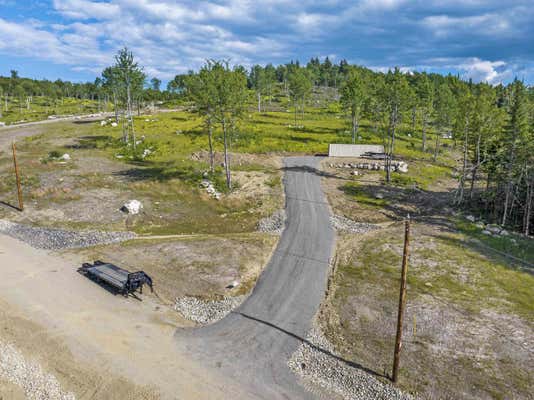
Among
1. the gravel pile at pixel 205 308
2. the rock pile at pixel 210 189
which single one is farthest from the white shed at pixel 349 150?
the gravel pile at pixel 205 308

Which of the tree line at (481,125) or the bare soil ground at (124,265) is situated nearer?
the bare soil ground at (124,265)

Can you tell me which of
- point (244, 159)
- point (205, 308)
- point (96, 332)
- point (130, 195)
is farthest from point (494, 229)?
point (130, 195)

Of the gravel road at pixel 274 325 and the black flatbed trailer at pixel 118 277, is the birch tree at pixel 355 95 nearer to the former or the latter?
the gravel road at pixel 274 325

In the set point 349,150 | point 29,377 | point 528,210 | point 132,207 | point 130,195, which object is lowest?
point 29,377

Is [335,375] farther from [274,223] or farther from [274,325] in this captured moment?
[274,223]

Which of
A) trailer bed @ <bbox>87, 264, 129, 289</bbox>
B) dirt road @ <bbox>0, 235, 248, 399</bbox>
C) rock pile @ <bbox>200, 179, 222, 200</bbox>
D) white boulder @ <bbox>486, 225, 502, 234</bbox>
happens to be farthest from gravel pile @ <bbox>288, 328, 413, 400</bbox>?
rock pile @ <bbox>200, 179, 222, 200</bbox>

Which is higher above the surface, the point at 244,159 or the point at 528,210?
the point at 244,159

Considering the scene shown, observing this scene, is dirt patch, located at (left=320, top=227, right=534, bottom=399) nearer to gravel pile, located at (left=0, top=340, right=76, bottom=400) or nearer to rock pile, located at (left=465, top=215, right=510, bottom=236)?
rock pile, located at (left=465, top=215, right=510, bottom=236)
